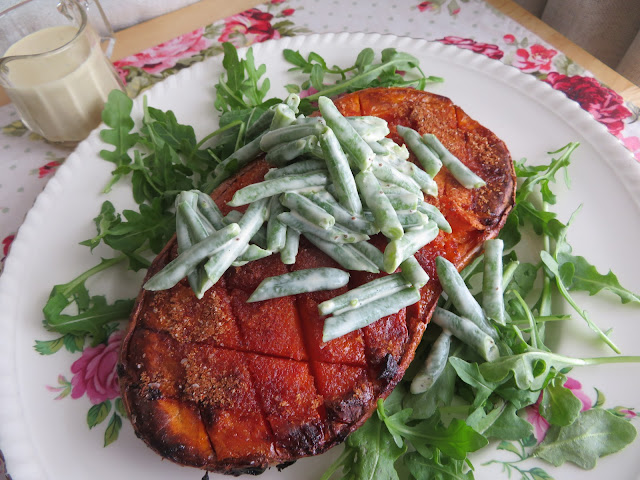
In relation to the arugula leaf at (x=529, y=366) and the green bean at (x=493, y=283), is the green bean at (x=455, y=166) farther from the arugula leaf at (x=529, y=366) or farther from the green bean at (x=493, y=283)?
the arugula leaf at (x=529, y=366)

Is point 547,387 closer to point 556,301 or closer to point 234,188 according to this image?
point 556,301

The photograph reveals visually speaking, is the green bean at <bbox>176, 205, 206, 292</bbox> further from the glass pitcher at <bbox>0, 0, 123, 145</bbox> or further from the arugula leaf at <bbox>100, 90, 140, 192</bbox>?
the glass pitcher at <bbox>0, 0, 123, 145</bbox>

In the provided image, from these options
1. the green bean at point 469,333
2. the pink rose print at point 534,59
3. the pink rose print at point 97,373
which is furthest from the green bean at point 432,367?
the pink rose print at point 534,59

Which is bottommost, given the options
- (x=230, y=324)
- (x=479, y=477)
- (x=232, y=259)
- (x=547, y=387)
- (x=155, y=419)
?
(x=479, y=477)

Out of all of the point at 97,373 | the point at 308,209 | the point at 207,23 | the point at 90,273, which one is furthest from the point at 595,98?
the point at 97,373

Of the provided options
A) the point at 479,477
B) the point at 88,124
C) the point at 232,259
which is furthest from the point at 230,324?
the point at 88,124

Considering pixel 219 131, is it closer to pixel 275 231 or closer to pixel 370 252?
pixel 275 231
